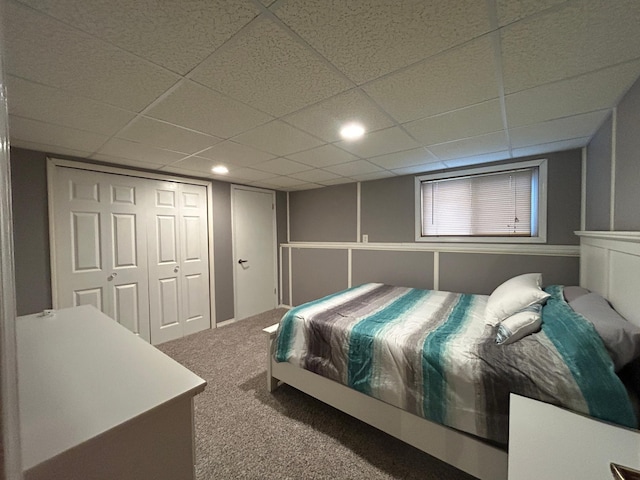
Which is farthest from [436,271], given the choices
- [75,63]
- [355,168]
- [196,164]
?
[75,63]

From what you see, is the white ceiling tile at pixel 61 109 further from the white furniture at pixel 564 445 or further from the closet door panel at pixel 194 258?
the white furniture at pixel 564 445

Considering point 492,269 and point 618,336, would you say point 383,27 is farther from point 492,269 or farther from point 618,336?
point 492,269

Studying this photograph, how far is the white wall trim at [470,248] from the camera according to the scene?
2.39m

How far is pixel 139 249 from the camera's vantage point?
290 centimetres

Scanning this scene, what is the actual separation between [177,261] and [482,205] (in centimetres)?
377

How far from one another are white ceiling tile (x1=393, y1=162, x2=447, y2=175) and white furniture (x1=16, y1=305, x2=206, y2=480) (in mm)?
2899

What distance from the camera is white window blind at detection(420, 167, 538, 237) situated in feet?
8.59

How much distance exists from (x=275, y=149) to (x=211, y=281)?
2219 millimetres

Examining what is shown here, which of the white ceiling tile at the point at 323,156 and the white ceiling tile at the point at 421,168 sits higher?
the white ceiling tile at the point at 323,156

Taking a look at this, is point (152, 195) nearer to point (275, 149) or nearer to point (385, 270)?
point (275, 149)

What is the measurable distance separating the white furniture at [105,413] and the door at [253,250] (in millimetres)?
2835

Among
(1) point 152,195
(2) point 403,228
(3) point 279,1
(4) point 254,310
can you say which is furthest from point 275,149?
(4) point 254,310

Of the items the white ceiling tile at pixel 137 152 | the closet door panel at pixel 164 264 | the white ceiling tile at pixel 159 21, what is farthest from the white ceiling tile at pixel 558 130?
the closet door panel at pixel 164 264

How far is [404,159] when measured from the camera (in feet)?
8.59
